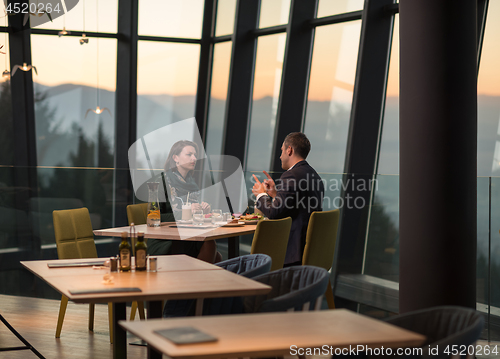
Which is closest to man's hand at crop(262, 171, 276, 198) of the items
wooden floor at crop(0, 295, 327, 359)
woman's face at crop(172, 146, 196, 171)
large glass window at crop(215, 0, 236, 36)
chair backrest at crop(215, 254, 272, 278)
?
woman's face at crop(172, 146, 196, 171)

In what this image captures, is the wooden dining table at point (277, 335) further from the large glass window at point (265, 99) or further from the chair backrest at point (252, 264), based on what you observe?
the large glass window at point (265, 99)

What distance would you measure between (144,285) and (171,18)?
5.83m

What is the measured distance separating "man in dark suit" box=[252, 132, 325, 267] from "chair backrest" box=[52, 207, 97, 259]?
1.43m

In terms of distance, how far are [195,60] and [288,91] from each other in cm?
192

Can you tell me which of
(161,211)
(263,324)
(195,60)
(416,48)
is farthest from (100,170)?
(263,324)

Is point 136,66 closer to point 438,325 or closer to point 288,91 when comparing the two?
point 288,91

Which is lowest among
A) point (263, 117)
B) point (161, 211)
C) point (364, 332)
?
point (161, 211)

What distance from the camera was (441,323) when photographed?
72.4 inches

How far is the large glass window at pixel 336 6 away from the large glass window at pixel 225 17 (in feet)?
5.00

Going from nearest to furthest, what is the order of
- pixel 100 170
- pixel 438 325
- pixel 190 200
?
pixel 438 325 → pixel 190 200 → pixel 100 170

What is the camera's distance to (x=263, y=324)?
1.65m

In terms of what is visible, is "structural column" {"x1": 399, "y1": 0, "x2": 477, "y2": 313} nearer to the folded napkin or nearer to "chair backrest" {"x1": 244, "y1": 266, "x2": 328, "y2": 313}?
"chair backrest" {"x1": 244, "y1": 266, "x2": 328, "y2": 313}

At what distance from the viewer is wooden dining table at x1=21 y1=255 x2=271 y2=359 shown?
6.72ft

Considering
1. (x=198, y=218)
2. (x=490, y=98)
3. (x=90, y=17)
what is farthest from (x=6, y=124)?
(x=490, y=98)
